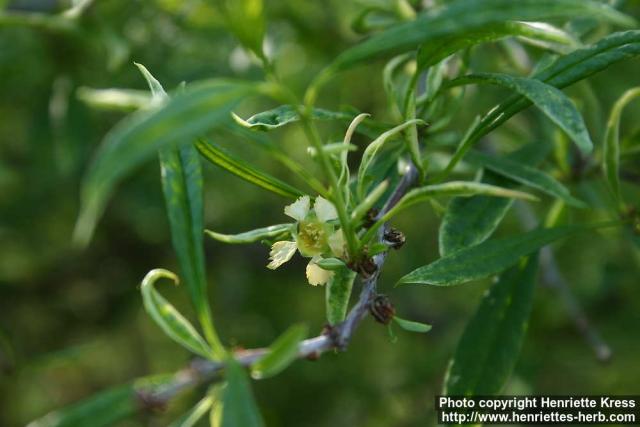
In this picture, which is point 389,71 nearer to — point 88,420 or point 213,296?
point 88,420

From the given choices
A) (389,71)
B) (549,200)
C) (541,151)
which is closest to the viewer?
(389,71)

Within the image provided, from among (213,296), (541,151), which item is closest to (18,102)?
(213,296)

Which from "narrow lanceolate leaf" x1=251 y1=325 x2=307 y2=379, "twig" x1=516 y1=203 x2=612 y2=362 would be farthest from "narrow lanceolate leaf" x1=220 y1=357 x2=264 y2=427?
"twig" x1=516 y1=203 x2=612 y2=362

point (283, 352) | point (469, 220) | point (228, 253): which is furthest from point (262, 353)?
point (228, 253)

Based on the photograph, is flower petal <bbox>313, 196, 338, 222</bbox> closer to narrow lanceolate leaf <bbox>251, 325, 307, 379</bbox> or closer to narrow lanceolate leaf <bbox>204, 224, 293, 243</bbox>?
narrow lanceolate leaf <bbox>204, 224, 293, 243</bbox>

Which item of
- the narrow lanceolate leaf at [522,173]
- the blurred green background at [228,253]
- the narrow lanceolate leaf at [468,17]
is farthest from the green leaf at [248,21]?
the blurred green background at [228,253]

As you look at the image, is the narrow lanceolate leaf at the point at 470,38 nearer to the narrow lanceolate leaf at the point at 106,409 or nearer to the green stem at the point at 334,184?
the green stem at the point at 334,184
